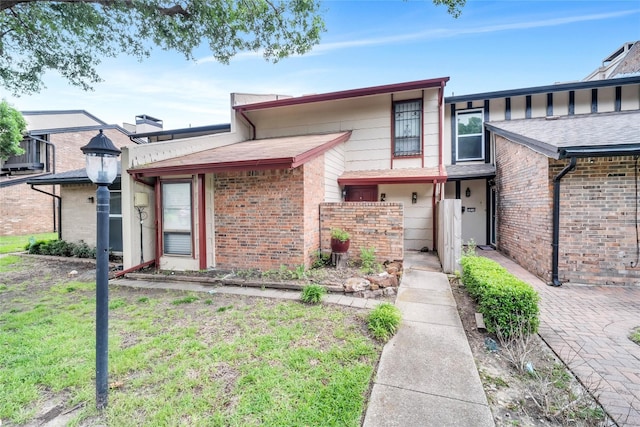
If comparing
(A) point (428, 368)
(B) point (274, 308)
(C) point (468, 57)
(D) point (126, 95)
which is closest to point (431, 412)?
(A) point (428, 368)

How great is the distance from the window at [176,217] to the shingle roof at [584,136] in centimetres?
826

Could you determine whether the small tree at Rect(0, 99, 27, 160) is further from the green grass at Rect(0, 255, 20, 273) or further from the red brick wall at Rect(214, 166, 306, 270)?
the red brick wall at Rect(214, 166, 306, 270)

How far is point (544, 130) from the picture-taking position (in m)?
7.08

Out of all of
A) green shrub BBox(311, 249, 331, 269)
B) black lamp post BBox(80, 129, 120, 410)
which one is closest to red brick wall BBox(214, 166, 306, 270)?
green shrub BBox(311, 249, 331, 269)

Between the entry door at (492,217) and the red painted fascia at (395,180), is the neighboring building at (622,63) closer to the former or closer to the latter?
the entry door at (492,217)

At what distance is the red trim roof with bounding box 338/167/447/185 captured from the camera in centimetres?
783

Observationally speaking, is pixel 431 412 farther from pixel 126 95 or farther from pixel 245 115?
pixel 126 95

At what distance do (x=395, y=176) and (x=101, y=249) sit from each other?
24.3 ft

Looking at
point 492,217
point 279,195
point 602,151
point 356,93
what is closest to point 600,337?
point 602,151

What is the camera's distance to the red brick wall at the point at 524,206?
5945mm

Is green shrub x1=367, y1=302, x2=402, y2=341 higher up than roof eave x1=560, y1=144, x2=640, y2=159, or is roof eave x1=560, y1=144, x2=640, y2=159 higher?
roof eave x1=560, y1=144, x2=640, y2=159

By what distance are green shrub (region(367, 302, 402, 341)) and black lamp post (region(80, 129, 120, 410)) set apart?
9.42ft

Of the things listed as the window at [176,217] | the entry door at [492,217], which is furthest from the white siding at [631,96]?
the window at [176,217]

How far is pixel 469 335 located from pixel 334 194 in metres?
5.58
